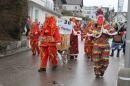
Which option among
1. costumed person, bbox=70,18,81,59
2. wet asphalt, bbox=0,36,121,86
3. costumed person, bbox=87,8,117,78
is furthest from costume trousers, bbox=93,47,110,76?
costumed person, bbox=70,18,81,59

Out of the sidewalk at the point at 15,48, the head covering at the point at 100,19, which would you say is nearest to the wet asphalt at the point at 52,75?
the sidewalk at the point at 15,48

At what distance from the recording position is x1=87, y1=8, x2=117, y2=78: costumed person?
857 cm

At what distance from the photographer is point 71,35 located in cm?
1262

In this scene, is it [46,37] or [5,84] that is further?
[46,37]

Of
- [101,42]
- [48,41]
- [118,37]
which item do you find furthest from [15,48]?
[101,42]

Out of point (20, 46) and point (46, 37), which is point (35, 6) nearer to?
point (20, 46)

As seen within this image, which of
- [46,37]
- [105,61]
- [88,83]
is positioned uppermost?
[46,37]

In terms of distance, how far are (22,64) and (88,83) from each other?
3.85m

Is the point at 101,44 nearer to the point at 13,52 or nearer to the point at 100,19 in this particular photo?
the point at 100,19

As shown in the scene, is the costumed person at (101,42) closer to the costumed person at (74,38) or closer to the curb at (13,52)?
the costumed person at (74,38)

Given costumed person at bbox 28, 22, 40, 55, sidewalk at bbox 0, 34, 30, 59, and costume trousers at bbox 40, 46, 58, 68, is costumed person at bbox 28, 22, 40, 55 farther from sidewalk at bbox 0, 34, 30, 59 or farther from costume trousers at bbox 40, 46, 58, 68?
costume trousers at bbox 40, 46, 58, 68

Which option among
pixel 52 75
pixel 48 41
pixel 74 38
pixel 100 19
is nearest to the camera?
pixel 100 19

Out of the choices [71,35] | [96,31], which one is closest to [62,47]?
[71,35]

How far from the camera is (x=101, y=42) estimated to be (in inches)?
340
